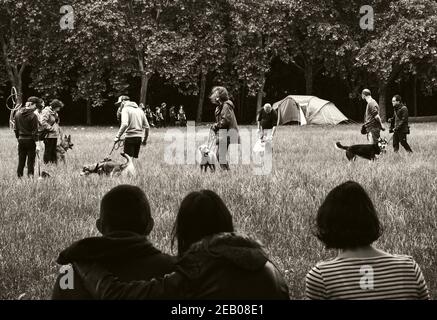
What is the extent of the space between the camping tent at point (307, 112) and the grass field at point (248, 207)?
77.6 feet

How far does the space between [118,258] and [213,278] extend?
0.55 m

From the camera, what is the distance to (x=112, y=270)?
11.5ft

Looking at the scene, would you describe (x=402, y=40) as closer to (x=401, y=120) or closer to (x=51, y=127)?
(x=401, y=120)

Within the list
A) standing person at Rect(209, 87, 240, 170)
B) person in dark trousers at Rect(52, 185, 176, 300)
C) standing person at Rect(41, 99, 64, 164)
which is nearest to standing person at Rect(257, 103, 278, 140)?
standing person at Rect(209, 87, 240, 170)

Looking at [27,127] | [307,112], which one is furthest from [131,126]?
[307,112]

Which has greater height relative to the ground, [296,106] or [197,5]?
[197,5]

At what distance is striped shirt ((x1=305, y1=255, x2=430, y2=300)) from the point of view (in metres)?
3.58

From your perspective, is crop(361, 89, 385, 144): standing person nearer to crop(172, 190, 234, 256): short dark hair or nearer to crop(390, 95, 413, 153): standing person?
crop(390, 95, 413, 153): standing person

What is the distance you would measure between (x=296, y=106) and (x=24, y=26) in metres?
18.2

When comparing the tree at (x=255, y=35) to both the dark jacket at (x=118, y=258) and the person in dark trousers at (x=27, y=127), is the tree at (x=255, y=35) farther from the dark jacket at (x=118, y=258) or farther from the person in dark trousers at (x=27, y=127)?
the dark jacket at (x=118, y=258)

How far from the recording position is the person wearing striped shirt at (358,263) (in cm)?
359

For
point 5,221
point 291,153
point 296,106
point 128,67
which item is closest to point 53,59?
point 128,67
